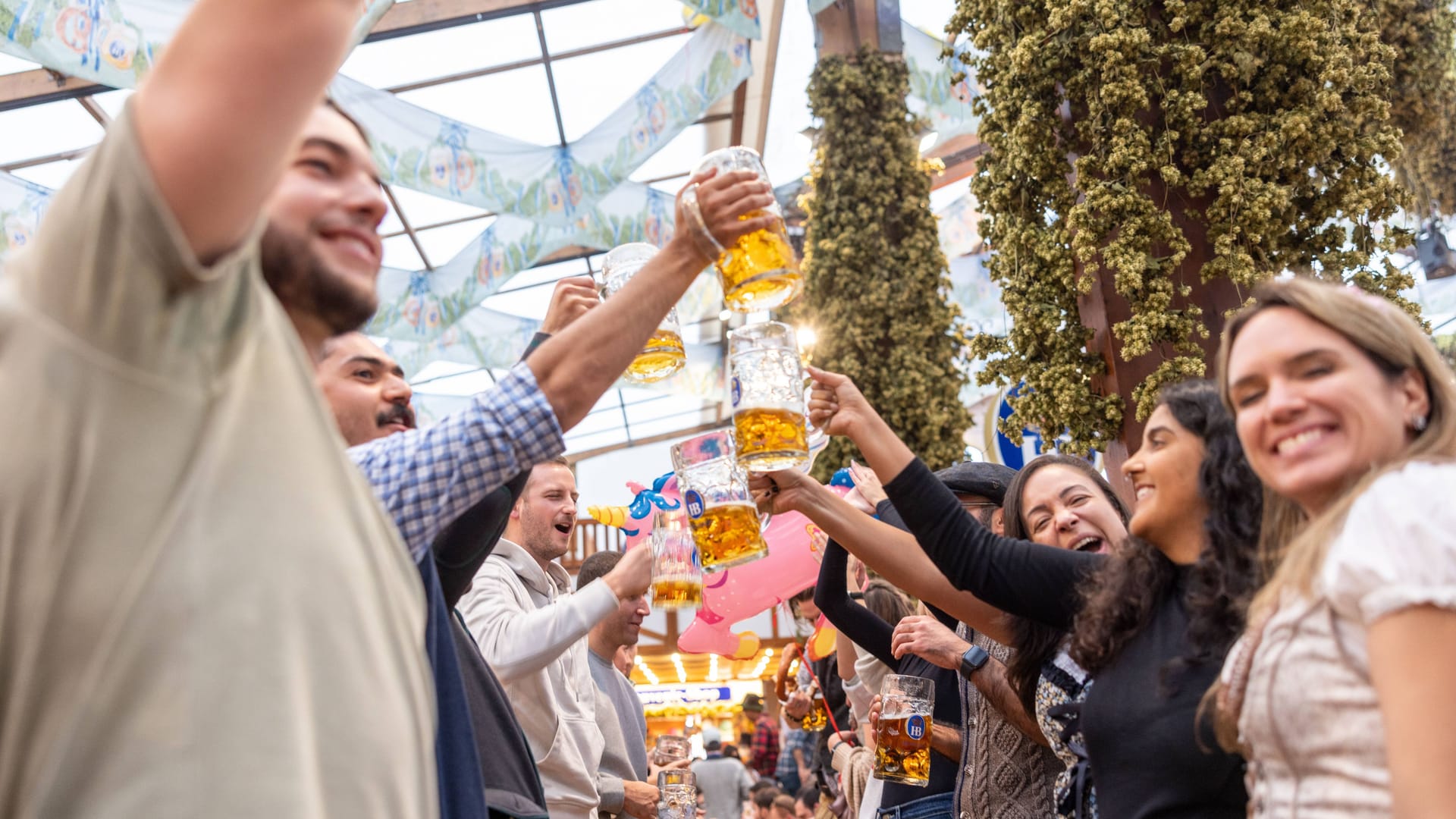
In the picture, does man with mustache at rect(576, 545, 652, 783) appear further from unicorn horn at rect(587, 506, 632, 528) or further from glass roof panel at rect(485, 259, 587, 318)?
glass roof panel at rect(485, 259, 587, 318)

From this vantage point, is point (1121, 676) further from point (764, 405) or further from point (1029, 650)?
point (764, 405)

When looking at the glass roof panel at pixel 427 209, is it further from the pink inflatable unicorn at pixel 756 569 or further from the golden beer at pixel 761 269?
the golden beer at pixel 761 269

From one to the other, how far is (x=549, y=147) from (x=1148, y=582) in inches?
225

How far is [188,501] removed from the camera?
1.85 ft

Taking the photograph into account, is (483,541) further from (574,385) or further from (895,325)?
Result: (895,325)

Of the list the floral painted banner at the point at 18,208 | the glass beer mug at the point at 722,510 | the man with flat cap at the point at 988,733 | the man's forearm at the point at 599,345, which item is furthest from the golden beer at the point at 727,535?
the floral painted banner at the point at 18,208

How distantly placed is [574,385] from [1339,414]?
78cm

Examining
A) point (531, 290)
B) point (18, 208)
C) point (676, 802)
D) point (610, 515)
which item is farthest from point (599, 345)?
point (531, 290)

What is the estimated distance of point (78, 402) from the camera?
54 cm

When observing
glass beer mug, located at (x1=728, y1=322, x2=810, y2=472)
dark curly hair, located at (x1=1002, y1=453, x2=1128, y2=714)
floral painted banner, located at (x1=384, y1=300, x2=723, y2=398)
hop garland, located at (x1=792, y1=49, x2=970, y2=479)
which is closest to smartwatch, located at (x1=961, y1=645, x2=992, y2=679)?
dark curly hair, located at (x1=1002, y1=453, x2=1128, y2=714)

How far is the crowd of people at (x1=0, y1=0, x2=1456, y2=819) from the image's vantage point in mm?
542

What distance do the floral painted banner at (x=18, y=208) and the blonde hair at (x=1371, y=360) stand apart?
5.64m

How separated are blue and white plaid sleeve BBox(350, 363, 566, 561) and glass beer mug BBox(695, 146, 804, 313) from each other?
0.44m

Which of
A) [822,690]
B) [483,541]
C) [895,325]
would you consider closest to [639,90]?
[895,325]
